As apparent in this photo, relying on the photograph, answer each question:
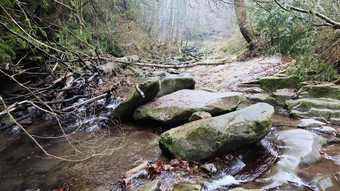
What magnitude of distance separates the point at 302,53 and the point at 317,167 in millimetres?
2988

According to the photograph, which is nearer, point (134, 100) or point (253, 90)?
point (134, 100)

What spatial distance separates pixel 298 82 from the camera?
20.9 feet

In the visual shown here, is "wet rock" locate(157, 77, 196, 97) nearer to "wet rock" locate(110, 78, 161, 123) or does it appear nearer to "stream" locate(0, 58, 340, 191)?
"wet rock" locate(110, 78, 161, 123)

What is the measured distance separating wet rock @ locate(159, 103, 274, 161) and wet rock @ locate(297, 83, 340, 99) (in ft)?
9.42

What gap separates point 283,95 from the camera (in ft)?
20.3

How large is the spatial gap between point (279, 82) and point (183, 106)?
410cm

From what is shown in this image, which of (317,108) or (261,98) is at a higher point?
(317,108)

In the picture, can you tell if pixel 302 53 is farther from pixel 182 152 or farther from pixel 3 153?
pixel 3 153

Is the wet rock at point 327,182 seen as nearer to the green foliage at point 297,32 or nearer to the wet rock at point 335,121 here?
the wet rock at point 335,121

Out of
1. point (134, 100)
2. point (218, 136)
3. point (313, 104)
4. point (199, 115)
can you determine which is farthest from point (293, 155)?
point (134, 100)

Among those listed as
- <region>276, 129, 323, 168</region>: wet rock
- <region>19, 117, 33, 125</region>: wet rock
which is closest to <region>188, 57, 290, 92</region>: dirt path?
<region>276, 129, 323, 168</region>: wet rock

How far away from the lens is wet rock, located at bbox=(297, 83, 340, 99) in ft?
16.2

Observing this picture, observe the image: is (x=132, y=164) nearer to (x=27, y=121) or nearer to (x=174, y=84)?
(x=174, y=84)

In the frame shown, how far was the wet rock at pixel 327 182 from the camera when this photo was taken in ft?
7.46
